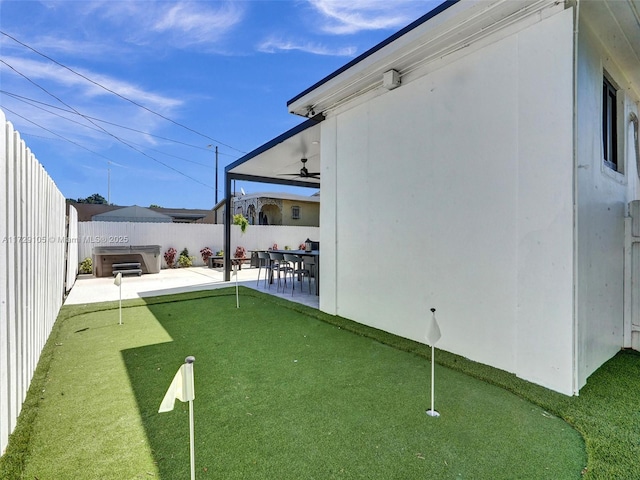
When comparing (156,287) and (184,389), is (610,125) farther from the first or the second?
(156,287)

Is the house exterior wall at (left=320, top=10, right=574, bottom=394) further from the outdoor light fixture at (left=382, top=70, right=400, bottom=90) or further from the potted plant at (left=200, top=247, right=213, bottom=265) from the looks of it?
the potted plant at (left=200, top=247, right=213, bottom=265)

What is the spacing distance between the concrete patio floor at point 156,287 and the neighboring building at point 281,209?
770cm

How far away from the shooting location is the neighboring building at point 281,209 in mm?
17672

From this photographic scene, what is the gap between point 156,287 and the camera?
7.97m

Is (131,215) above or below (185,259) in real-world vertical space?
above

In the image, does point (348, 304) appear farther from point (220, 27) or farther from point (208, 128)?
point (208, 128)

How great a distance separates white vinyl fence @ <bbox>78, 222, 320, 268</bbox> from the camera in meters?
10.8

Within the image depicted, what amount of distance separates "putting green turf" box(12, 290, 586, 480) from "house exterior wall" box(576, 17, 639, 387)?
3.76ft

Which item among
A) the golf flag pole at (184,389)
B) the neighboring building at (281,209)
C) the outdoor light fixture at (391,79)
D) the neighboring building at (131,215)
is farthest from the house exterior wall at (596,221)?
the neighboring building at (131,215)

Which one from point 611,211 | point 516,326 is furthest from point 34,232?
point 611,211

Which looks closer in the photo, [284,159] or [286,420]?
[286,420]

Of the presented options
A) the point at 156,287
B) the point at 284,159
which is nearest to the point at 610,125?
the point at 284,159

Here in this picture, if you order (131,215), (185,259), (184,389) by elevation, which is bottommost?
(185,259)

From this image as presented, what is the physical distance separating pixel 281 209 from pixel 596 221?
15.6 metres
